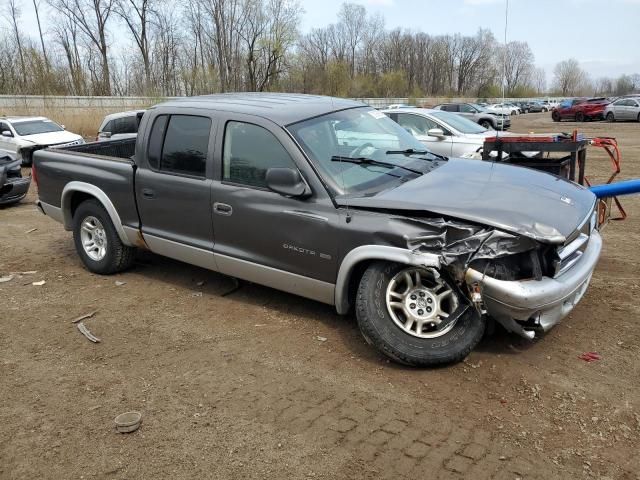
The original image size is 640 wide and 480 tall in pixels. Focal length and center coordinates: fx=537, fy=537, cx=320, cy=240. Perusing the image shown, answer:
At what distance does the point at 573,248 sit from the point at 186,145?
3.33 m

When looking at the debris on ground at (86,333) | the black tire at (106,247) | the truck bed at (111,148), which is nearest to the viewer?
the debris on ground at (86,333)

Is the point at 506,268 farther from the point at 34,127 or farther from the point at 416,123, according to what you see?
the point at 34,127

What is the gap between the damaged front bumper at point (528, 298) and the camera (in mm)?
3354

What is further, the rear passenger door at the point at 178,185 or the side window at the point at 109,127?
the side window at the point at 109,127

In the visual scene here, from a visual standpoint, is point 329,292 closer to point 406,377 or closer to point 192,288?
point 406,377

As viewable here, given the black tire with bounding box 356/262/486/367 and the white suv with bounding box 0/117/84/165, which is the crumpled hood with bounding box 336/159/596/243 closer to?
the black tire with bounding box 356/262/486/367

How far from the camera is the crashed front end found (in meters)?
3.37

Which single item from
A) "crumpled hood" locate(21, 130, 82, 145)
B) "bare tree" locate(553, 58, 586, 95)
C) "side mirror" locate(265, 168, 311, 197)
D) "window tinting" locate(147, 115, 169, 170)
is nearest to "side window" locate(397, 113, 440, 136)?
"window tinting" locate(147, 115, 169, 170)

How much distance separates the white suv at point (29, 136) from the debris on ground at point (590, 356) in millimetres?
15191

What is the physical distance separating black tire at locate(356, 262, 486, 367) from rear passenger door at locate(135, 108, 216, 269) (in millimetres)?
1669

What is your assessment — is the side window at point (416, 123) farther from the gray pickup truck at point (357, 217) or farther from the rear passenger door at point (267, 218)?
the rear passenger door at point (267, 218)

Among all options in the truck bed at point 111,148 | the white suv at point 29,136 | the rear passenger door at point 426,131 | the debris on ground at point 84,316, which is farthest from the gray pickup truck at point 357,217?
the white suv at point 29,136

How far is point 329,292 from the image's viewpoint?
409cm

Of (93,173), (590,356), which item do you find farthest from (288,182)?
(93,173)
